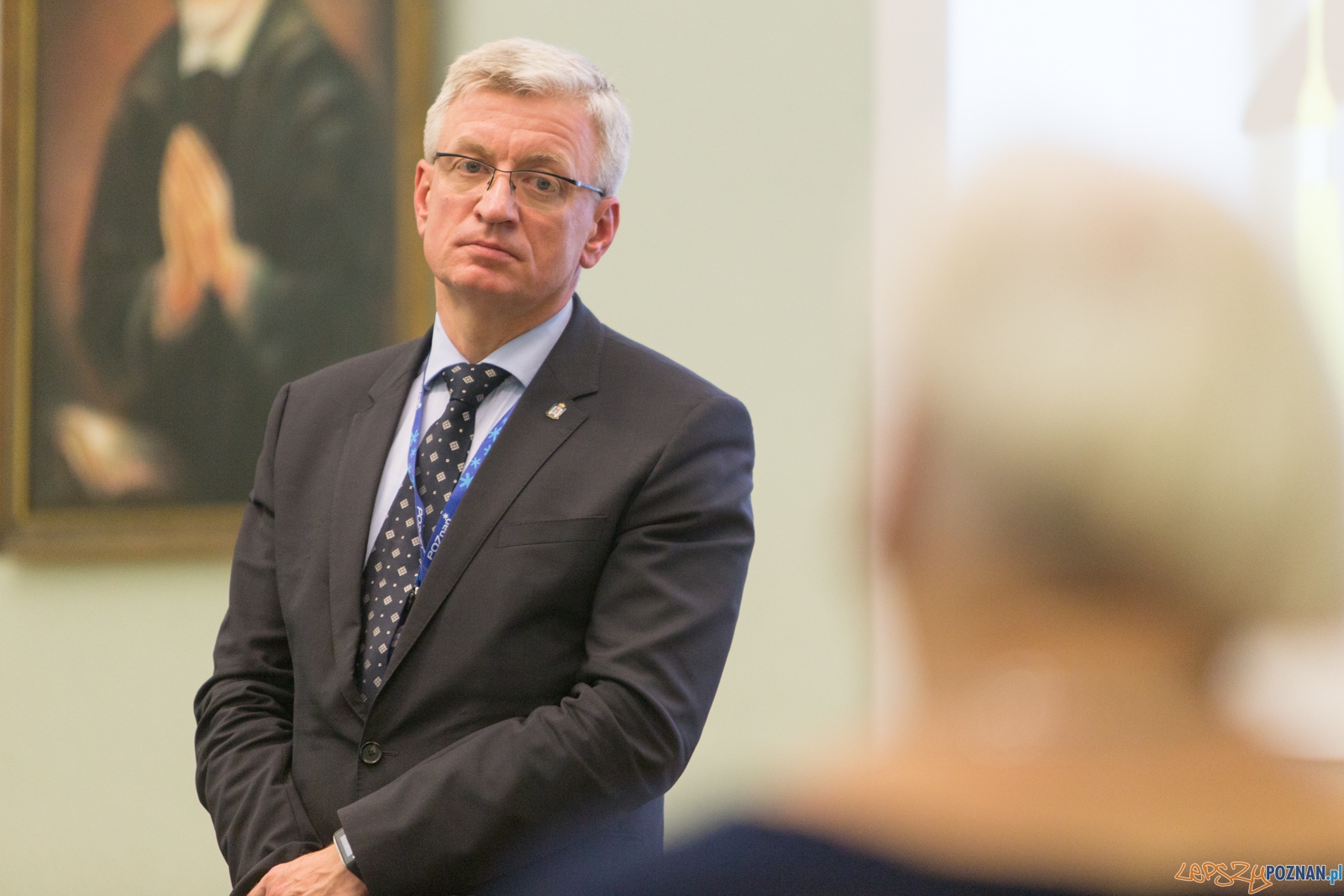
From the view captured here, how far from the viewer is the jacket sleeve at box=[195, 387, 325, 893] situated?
261cm

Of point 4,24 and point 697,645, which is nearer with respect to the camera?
point 697,645

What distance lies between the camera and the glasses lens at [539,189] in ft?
9.34

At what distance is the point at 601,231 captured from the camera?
3035mm

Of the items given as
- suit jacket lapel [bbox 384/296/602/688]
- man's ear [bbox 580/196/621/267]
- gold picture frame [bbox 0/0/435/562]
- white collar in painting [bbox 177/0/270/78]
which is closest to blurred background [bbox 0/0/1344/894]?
gold picture frame [bbox 0/0/435/562]

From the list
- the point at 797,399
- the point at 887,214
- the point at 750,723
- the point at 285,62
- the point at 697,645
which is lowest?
the point at 750,723

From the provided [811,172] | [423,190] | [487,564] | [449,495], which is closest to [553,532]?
[487,564]

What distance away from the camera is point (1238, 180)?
12.0 feet

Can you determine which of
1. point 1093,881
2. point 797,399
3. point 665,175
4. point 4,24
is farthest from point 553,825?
point 4,24

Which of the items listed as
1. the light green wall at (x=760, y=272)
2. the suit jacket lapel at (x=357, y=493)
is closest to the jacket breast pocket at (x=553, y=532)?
the suit jacket lapel at (x=357, y=493)

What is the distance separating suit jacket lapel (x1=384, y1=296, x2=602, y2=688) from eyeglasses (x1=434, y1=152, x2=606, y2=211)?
264mm

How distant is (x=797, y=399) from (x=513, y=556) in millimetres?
1763

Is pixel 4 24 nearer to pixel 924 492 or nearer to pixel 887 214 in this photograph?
pixel 887 214

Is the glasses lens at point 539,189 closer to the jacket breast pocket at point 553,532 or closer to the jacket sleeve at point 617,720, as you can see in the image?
the jacket sleeve at point 617,720

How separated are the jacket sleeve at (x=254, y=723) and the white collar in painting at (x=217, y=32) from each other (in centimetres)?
229
